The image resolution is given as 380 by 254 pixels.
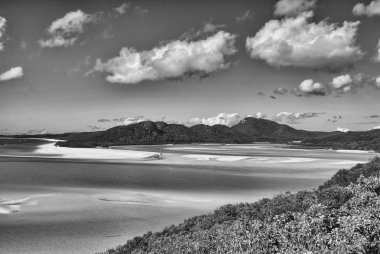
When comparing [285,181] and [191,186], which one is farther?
[285,181]

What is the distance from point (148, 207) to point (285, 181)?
24.0m

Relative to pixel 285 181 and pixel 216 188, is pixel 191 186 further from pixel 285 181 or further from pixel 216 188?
pixel 285 181

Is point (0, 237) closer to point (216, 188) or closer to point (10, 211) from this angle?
point (10, 211)

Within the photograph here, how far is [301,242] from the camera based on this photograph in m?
8.88

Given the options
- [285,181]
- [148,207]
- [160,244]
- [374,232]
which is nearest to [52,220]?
[148,207]

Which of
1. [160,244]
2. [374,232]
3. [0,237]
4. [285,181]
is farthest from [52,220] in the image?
[285,181]

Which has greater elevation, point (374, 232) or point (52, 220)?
point (374, 232)

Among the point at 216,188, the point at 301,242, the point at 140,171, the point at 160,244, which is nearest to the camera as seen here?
the point at 301,242

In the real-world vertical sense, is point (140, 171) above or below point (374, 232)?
below

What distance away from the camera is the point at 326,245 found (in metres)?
8.19

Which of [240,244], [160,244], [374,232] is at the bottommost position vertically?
[160,244]

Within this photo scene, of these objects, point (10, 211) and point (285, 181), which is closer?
point (10, 211)

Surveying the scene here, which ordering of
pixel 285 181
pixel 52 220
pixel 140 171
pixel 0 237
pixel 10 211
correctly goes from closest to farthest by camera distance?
1. pixel 0 237
2. pixel 52 220
3. pixel 10 211
4. pixel 285 181
5. pixel 140 171

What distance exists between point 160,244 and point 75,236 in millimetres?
9465
